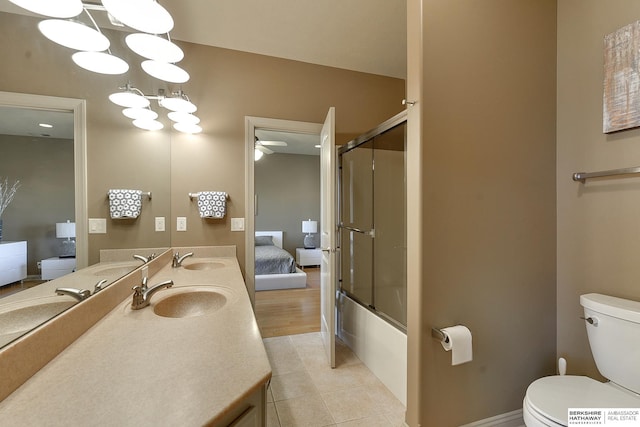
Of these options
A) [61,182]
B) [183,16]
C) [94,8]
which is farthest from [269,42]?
[61,182]

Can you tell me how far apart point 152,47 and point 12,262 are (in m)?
1.26

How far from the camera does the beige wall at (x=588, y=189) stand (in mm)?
1320

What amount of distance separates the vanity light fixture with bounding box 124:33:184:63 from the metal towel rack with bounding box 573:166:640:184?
7.76 feet

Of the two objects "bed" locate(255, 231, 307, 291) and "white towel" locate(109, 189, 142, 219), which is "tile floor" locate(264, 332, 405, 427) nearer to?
"white towel" locate(109, 189, 142, 219)

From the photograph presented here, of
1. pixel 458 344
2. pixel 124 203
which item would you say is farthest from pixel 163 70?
pixel 458 344

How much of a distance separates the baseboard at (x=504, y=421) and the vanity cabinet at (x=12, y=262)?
6.86 feet

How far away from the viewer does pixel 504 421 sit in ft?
5.13

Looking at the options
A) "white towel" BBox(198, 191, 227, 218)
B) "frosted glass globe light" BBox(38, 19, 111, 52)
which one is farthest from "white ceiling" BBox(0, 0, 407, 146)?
"white towel" BBox(198, 191, 227, 218)

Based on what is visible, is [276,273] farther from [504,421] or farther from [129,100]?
[504,421]

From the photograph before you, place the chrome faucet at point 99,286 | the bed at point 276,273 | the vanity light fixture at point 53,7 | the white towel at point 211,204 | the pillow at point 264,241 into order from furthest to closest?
the pillow at point 264,241 → the bed at point 276,273 → the white towel at point 211,204 → the chrome faucet at point 99,286 → the vanity light fixture at point 53,7

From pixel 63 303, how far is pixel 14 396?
0.36 metres

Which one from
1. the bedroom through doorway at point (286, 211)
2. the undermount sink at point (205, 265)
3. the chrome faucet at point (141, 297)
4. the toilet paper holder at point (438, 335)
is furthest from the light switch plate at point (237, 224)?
the bedroom through doorway at point (286, 211)

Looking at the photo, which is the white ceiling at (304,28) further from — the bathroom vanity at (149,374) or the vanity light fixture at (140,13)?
the bathroom vanity at (149,374)

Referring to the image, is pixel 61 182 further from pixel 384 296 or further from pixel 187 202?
pixel 384 296
